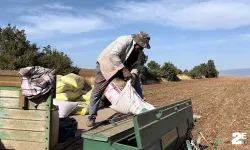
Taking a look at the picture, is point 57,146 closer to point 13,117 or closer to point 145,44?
point 13,117

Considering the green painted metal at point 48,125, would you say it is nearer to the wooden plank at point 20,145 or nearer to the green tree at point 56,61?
the wooden plank at point 20,145

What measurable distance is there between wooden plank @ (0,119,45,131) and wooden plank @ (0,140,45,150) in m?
0.16

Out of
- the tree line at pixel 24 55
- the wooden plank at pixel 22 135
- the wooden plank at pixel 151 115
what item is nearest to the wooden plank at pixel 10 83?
the wooden plank at pixel 22 135

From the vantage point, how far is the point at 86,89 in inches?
381

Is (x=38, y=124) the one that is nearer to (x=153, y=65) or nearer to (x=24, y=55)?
(x=24, y=55)

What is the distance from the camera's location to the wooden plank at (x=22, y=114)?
13.7 feet

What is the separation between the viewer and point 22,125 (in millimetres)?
4227

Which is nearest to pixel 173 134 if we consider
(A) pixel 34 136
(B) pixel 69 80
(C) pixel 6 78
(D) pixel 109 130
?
(D) pixel 109 130

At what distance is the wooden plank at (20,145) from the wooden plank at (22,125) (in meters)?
0.16

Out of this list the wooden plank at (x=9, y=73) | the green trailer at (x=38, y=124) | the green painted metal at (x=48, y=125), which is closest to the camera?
the green trailer at (x=38, y=124)

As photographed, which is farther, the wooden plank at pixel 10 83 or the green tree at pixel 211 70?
the green tree at pixel 211 70

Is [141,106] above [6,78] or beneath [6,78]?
beneath

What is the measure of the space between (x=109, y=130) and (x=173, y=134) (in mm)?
1067

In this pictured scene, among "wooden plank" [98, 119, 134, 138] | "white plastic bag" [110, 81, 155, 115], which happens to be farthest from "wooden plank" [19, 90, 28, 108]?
"white plastic bag" [110, 81, 155, 115]
